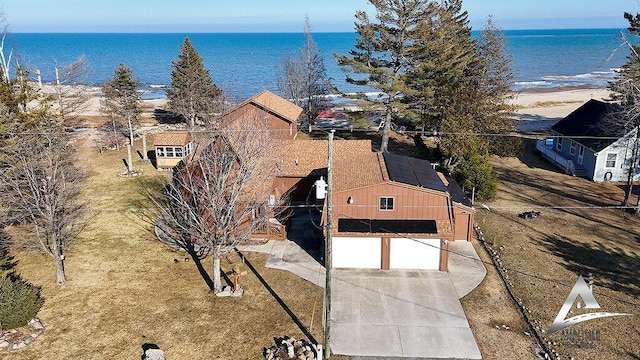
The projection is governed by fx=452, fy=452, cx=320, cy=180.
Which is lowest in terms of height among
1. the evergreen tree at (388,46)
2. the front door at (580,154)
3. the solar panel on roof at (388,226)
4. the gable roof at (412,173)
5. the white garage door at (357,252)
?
the white garage door at (357,252)

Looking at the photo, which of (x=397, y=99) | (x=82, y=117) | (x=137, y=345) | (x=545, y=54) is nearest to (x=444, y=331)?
(x=137, y=345)

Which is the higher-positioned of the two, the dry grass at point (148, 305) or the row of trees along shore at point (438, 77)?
the row of trees along shore at point (438, 77)

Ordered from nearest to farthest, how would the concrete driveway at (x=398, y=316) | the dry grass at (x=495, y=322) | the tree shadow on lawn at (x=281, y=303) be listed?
the dry grass at (x=495, y=322), the concrete driveway at (x=398, y=316), the tree shadow on lawn at (x=281, y=303)

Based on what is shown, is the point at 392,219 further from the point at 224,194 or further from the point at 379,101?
the point at 379,101

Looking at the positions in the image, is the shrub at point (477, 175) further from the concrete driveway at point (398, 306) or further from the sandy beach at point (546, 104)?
the sandy beach at point (546, 104)

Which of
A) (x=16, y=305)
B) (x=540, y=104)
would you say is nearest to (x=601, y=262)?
(x=16, y=305)

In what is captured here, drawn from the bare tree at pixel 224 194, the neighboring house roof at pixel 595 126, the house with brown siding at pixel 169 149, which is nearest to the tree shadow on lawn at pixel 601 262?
the neighboring house roof at pixel 595 126
